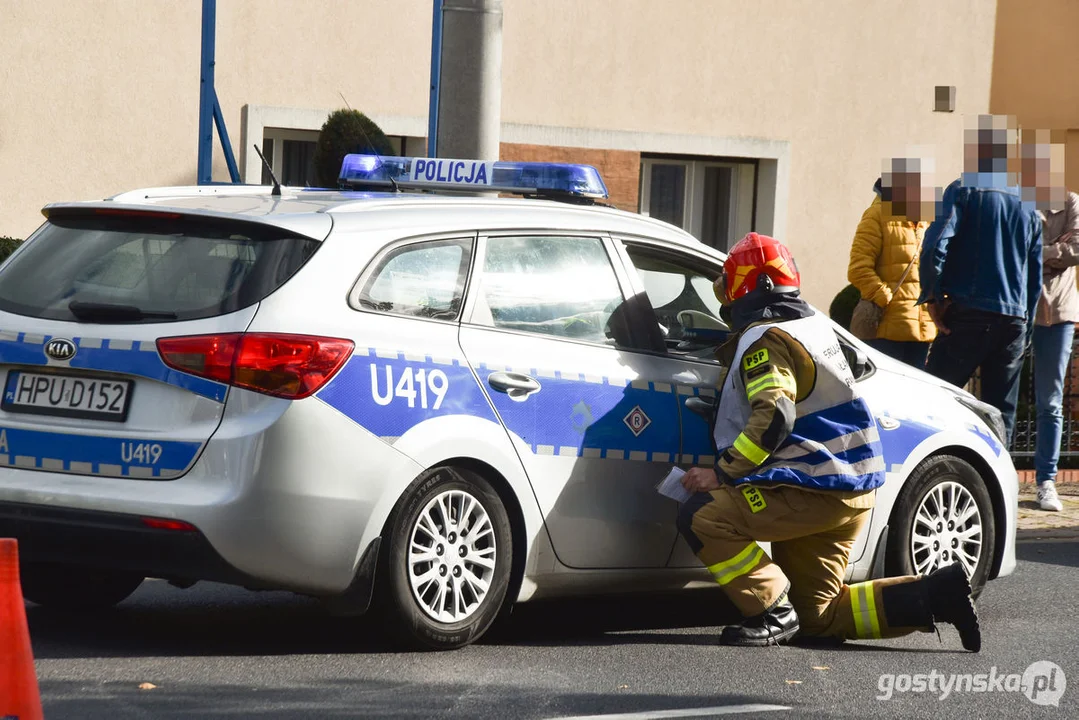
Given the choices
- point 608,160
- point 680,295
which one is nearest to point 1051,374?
point 680,295

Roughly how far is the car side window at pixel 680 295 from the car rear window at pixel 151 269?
62.4 inches

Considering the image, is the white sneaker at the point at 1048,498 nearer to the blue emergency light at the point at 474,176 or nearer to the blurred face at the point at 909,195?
the blurred face at the point at 909,195

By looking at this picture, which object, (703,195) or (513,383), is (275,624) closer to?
(513,383)

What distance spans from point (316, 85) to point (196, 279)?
8520 millimetres

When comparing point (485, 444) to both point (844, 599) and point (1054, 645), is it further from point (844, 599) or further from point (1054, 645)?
point (1054, 645)

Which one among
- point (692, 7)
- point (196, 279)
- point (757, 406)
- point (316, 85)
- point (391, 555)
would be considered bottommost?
point (391, 555)

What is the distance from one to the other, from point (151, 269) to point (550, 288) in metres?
1.48

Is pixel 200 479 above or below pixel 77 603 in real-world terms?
above

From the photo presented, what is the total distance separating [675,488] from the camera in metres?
6.11

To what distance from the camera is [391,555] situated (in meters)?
5.37

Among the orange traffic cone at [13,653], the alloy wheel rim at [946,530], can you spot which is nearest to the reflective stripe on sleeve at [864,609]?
the alloy wheel rim at [946,530]

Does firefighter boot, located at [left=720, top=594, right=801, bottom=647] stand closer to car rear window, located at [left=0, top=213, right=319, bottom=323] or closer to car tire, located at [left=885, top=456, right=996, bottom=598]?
car tire, located at [left=885, top=456, right=996, bottom=598]

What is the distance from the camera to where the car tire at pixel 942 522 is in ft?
22.2

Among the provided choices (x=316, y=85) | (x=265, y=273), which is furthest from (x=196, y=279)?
(x=316, y=85)
